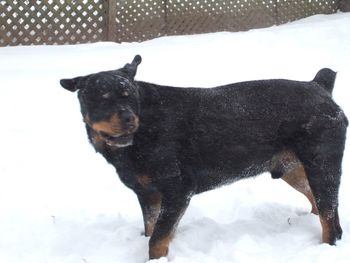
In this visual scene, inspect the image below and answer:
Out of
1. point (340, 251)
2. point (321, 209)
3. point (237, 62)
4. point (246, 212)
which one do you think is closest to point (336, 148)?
point (321, 209)

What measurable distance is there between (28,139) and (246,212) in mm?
3073

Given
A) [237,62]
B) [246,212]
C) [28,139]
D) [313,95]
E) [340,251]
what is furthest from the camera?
[237,62]

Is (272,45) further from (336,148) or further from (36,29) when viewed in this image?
(336,148)

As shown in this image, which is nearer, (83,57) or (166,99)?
(166,99)

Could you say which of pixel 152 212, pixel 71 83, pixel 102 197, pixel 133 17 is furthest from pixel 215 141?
pixel 133 17

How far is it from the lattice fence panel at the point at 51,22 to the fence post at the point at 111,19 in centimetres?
13

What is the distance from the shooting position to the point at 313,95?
13.5 ft

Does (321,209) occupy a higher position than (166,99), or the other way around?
(166,99)

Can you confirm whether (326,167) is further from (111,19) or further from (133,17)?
(133,17)

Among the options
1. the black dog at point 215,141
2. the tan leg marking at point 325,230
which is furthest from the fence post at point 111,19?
the tan leg marking at point 325,230

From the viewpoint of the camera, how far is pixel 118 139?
11.8 feet

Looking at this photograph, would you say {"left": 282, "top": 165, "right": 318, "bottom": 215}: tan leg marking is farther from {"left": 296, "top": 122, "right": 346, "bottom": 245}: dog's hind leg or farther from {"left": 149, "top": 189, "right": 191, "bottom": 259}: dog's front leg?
{"left": 149, "top": 189, "right": 191, "bottom": 259}: dog's front leg

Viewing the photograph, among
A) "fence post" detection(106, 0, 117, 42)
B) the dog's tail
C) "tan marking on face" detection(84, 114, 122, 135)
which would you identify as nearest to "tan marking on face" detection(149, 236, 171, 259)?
"tan marking on face" detection(84, 114, 122, 135)

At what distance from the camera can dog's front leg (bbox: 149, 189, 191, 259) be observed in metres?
3.82
